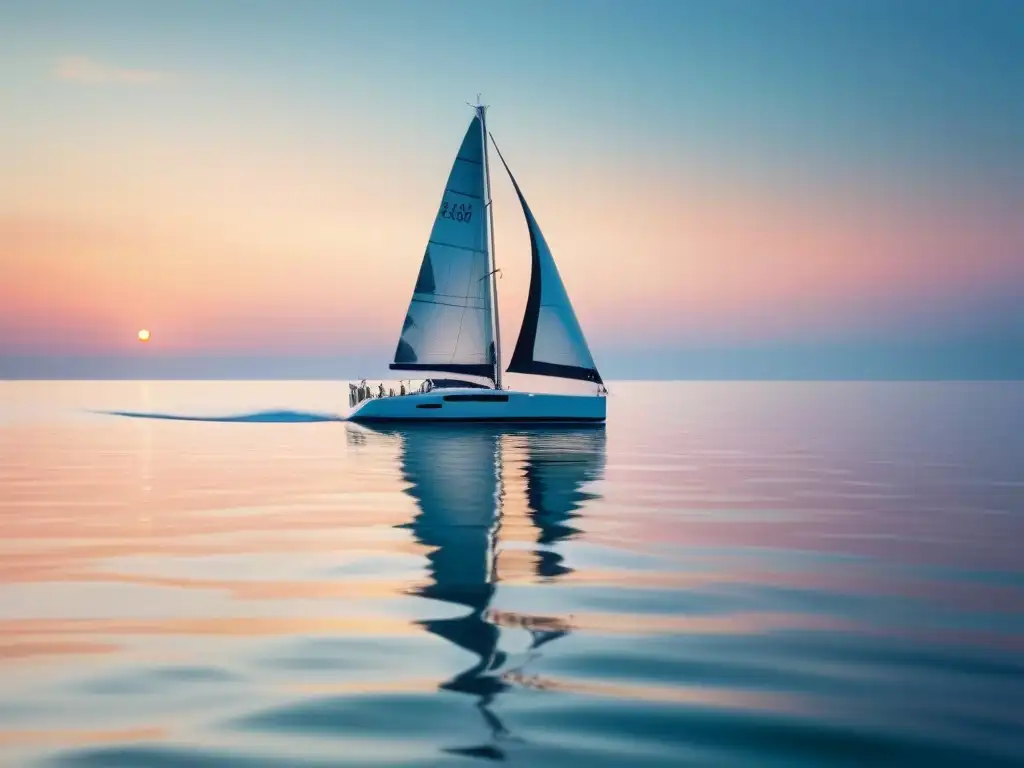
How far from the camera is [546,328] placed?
51562 mm

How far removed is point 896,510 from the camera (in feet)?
74.5

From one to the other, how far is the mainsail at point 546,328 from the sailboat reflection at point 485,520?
15.8 feet

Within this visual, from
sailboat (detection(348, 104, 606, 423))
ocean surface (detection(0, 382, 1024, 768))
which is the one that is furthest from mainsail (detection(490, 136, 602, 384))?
ocean surface (detection(0, 382, 1024, 768))

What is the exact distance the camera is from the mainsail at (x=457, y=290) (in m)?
52.8

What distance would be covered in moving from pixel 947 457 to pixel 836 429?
2248 cm

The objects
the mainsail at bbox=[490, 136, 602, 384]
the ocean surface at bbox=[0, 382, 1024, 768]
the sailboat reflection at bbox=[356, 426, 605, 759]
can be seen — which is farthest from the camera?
the mainsail at bbox=[490, 136, 602, 384]

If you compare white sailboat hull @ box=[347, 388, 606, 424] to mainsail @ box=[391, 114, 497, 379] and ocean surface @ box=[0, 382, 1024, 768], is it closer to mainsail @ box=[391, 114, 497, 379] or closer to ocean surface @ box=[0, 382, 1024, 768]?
mainsail @ box=[391, 114, 497, 379]

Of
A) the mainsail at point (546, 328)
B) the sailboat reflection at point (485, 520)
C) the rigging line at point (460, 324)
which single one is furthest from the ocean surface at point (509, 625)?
the rigging line at point (460, 324)

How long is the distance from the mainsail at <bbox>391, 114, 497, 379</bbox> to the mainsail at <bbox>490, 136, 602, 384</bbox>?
2597 millimetres

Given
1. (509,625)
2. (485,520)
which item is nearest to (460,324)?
(485,520)

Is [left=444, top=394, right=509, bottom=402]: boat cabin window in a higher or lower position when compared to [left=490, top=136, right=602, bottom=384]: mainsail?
lower

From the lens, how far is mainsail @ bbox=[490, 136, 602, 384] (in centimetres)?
5141

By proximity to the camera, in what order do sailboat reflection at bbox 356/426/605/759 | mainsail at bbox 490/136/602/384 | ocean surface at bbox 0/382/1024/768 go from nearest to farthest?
ocean surface at bbox 0/382/1024/768, sailboat reflection at bbox 356/426/605/759, mainsail at bbox 490/136/602/384

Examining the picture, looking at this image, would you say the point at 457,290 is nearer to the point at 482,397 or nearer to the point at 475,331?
the point at 475,331
